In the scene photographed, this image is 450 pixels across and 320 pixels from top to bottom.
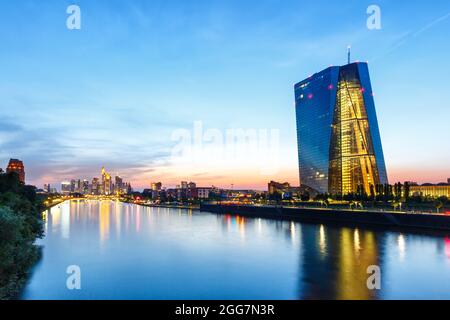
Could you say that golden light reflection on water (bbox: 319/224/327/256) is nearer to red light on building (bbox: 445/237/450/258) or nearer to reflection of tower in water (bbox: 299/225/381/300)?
reflection of tower in water (bbox: 299/225/381/300)

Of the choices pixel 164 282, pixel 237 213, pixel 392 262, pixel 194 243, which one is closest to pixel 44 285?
pixel 164 282

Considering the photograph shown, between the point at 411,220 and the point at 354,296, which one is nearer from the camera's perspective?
the point at 354,296

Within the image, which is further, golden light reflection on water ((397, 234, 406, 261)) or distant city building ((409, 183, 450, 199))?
distant city building ((409, 183, 450, 199))

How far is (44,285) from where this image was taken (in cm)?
2805

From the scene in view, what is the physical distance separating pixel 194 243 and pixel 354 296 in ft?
98.8

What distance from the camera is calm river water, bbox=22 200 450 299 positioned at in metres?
26.6

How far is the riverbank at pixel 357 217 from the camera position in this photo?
188 feet

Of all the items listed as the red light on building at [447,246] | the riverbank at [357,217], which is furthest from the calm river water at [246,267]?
the riverbank at [357,217]

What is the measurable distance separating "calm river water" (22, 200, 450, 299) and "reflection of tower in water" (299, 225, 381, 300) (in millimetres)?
63

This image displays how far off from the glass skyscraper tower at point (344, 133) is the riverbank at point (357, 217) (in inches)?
1357

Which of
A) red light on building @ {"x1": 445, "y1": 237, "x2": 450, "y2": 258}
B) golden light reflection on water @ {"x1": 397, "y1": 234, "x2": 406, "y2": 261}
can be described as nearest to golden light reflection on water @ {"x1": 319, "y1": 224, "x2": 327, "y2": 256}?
golden light reflection on water @ {"x1": 397, "y1": 234, "x2": 406, "y2": 261}

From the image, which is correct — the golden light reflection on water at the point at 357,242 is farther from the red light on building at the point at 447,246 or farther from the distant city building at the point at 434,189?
the distant city building at the point at 434,189

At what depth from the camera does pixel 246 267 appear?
35469mm
